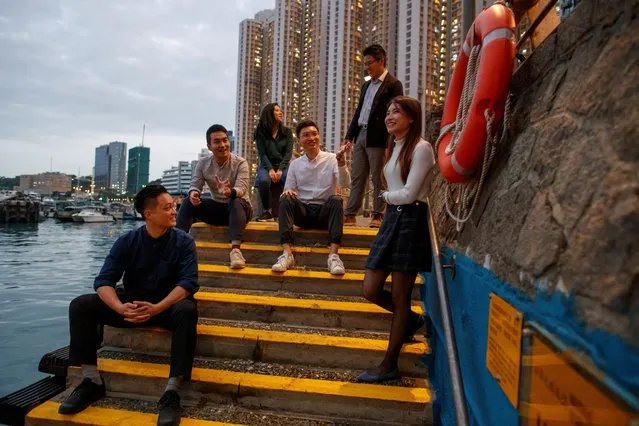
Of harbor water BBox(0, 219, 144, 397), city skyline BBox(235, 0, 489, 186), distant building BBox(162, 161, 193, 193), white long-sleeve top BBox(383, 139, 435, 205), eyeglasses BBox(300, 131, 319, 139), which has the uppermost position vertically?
city skyline BBox(235, 0, 489, 186)

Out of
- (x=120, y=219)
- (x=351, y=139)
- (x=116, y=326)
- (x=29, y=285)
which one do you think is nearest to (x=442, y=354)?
(x=116, y=326)

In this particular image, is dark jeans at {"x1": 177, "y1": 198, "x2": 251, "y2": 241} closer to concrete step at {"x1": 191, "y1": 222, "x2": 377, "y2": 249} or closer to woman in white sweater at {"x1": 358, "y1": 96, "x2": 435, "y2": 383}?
concrete step at {"x1": 191, "y1": 222, "x2": 377, "y2": 249}

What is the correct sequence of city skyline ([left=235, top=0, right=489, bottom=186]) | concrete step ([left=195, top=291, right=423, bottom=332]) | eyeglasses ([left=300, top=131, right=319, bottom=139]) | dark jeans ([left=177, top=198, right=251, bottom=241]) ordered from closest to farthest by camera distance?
1. concrete step ([left=195, top=291, right=423, bottom=332])
2. dark jeans ([left=177, top=198, right=251, bottom=241])
3. eyeglasses ([left=300, top=131, right=319, bottom=139])
4. city skyline ([left=235, top=0, right=489, bottom=186])

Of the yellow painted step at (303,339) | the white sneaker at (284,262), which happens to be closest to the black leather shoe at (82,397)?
the yellow painted step at (303,339)

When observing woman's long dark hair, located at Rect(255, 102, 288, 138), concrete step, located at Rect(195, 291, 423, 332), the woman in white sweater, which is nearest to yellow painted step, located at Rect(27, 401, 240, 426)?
concrete step, located at Rect(195, 291, 423, 332)

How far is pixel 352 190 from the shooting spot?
15.3 feet

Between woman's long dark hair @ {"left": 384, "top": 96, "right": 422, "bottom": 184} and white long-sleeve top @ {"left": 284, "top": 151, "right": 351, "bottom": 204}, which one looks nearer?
woman's long dark hair @ {"left": 384, "top": 96, "right": 422, "bottom": 184}

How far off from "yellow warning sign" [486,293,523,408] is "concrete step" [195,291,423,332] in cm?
148

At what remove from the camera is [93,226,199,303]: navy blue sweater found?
2.72m

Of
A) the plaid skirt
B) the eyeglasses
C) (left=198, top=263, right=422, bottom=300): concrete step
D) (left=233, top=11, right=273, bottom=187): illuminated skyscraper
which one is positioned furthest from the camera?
(left=233, top=11, right=273, bottom=187): illuminated skyscraper

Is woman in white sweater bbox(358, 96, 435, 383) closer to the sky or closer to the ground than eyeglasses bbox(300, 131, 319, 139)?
closer to the ground

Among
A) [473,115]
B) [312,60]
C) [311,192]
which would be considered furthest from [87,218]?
[473,115]

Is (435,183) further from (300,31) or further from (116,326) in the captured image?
(300,31)

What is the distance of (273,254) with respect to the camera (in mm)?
3934
